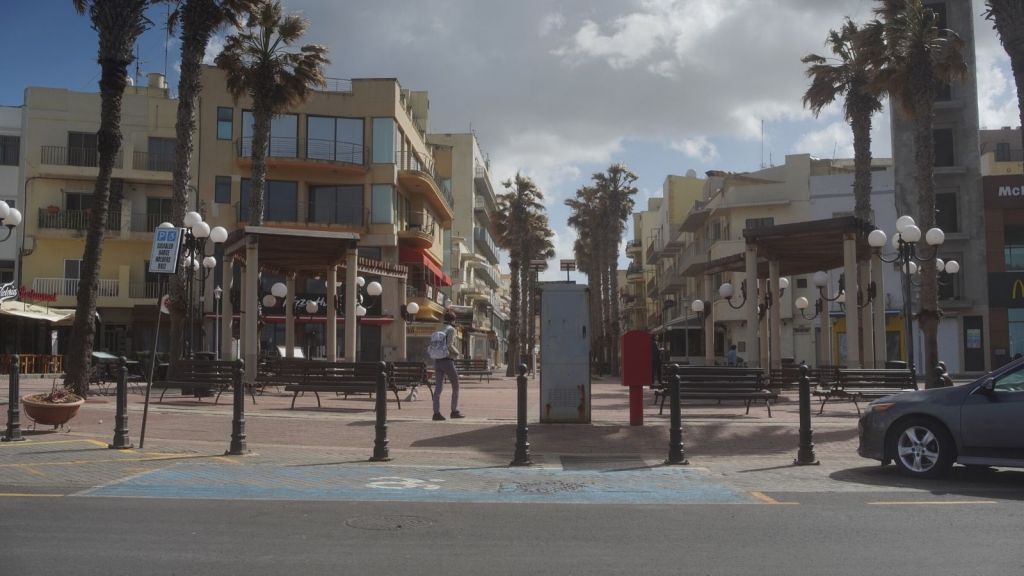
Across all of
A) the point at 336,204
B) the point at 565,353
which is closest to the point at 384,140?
the point at 336,204

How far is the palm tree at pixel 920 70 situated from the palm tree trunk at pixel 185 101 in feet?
61.3

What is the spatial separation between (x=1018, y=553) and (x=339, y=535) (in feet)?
15.7

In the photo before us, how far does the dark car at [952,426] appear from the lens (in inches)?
349

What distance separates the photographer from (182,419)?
14688 mm

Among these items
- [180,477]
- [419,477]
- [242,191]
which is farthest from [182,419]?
[242,191]

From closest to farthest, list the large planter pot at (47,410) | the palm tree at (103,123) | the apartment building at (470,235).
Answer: the large planter pot at (47,410) → the palm tree at (103,123) → the apartment building at (470,235)

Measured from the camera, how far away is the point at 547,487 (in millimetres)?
8961

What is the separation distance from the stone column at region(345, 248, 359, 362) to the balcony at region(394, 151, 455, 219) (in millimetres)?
22507

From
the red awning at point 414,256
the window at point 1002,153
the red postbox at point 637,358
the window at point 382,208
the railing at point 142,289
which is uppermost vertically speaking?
the window at point 1002,153

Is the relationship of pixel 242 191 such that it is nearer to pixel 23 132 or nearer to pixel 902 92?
pixel 23 132

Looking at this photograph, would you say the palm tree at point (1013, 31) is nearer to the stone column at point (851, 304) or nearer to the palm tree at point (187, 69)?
the stone column at point (851, 304)

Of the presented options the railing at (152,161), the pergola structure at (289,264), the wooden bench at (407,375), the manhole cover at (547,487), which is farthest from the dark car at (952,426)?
the railing at (152,161)

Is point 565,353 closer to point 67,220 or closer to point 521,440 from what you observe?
point 521,440

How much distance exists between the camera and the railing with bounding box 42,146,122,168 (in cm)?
4247
